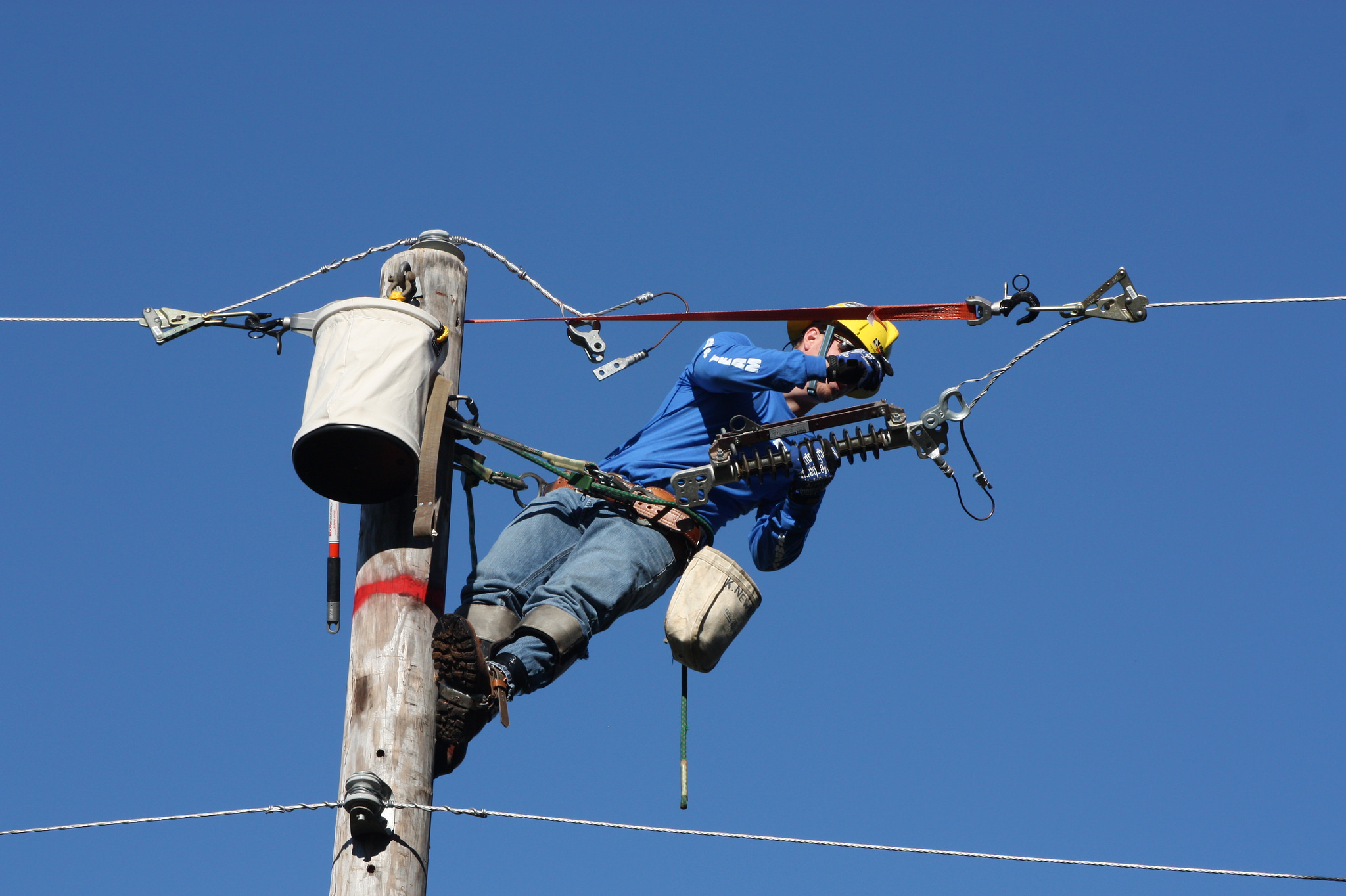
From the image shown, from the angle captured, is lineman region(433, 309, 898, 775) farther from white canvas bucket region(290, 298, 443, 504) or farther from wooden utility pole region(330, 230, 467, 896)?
white canvas bucket region(290, 298, 443, 504)

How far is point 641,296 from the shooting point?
6.35 meters

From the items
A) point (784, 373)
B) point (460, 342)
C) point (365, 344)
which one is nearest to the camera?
point (365, 344)

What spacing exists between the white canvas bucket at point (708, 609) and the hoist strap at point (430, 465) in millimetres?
978

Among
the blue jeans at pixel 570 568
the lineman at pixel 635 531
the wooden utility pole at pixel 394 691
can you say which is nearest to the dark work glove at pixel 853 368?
the lineman at pixel 635 531

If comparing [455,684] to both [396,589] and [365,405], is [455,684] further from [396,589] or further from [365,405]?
[365,405]

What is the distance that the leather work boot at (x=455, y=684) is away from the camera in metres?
4.80

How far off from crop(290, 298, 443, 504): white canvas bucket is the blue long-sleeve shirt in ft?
3.93

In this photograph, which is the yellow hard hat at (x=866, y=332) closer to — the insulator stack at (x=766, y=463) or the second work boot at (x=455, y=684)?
the insulator stack at (x=766, y=463)

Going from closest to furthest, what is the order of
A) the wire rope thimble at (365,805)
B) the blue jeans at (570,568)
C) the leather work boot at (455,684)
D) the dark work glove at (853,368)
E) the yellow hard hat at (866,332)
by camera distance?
1. the wire rope thimble at (365,805)
2. the leather work boot at (455,684)
3. the blue jeans at (570,568)
4. the dark work glove at (853,368)
5. the yellow hard hat at (866,332)

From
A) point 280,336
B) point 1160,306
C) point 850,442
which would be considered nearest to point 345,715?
point 280,336

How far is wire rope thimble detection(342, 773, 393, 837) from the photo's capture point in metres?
4.48

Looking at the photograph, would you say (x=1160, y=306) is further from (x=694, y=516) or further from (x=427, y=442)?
(x=427, y=442)

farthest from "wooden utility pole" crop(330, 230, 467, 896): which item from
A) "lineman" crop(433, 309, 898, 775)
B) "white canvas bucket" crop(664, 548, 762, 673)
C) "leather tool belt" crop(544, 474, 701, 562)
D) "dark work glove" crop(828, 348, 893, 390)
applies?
"dark work glove" crop(828, 348, 893, 390)

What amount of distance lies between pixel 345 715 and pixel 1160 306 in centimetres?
306
